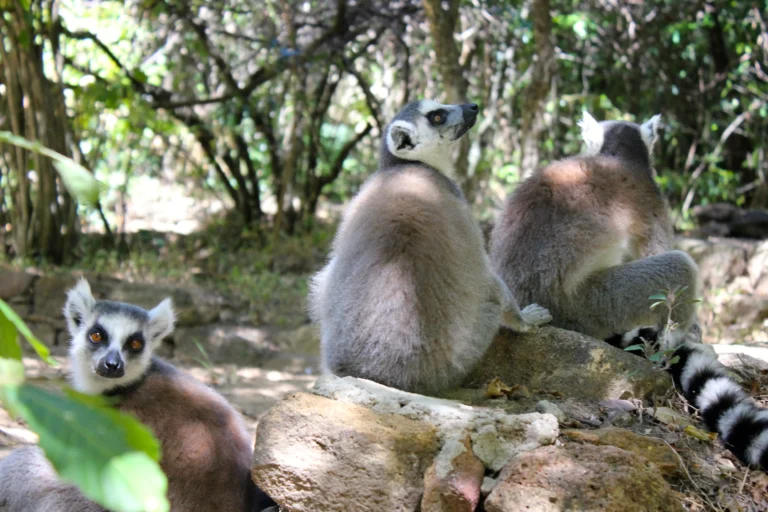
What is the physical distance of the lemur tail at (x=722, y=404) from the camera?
3215 millimetres

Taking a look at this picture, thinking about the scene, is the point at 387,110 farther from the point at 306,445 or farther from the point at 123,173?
the point at 306,445

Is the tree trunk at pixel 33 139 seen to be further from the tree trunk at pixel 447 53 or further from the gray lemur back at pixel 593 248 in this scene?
the gray lemur back at pixel 593 248

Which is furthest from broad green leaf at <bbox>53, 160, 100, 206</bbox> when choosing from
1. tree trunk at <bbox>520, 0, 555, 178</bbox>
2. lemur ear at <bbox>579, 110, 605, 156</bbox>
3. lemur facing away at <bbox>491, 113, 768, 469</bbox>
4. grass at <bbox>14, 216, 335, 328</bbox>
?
tree trunk at <bbox>520, 0, 555, 178</bbox>

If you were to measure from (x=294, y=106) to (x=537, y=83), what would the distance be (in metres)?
3.86

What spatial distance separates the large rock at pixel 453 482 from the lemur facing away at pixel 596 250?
2080 mm

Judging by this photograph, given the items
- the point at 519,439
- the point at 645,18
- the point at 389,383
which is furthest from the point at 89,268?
the point at 645,18

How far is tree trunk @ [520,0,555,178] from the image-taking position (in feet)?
31.3

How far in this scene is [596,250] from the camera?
4.87 metres

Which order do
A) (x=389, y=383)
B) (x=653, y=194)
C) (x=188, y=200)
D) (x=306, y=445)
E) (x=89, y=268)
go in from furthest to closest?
(x=188, y=200)
(x=89, y=268)
(x=653, y=194)
(x=389, y=383)
(x=306, y=445)

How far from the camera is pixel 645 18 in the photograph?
40.5ft

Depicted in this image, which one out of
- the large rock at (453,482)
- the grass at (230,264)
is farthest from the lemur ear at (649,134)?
the grass at (230,264)

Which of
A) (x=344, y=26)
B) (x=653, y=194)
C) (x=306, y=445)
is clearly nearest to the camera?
(x=306, y=445)

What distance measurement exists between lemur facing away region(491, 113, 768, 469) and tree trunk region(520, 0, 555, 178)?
15.8 ft

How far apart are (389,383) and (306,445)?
0.82 m
